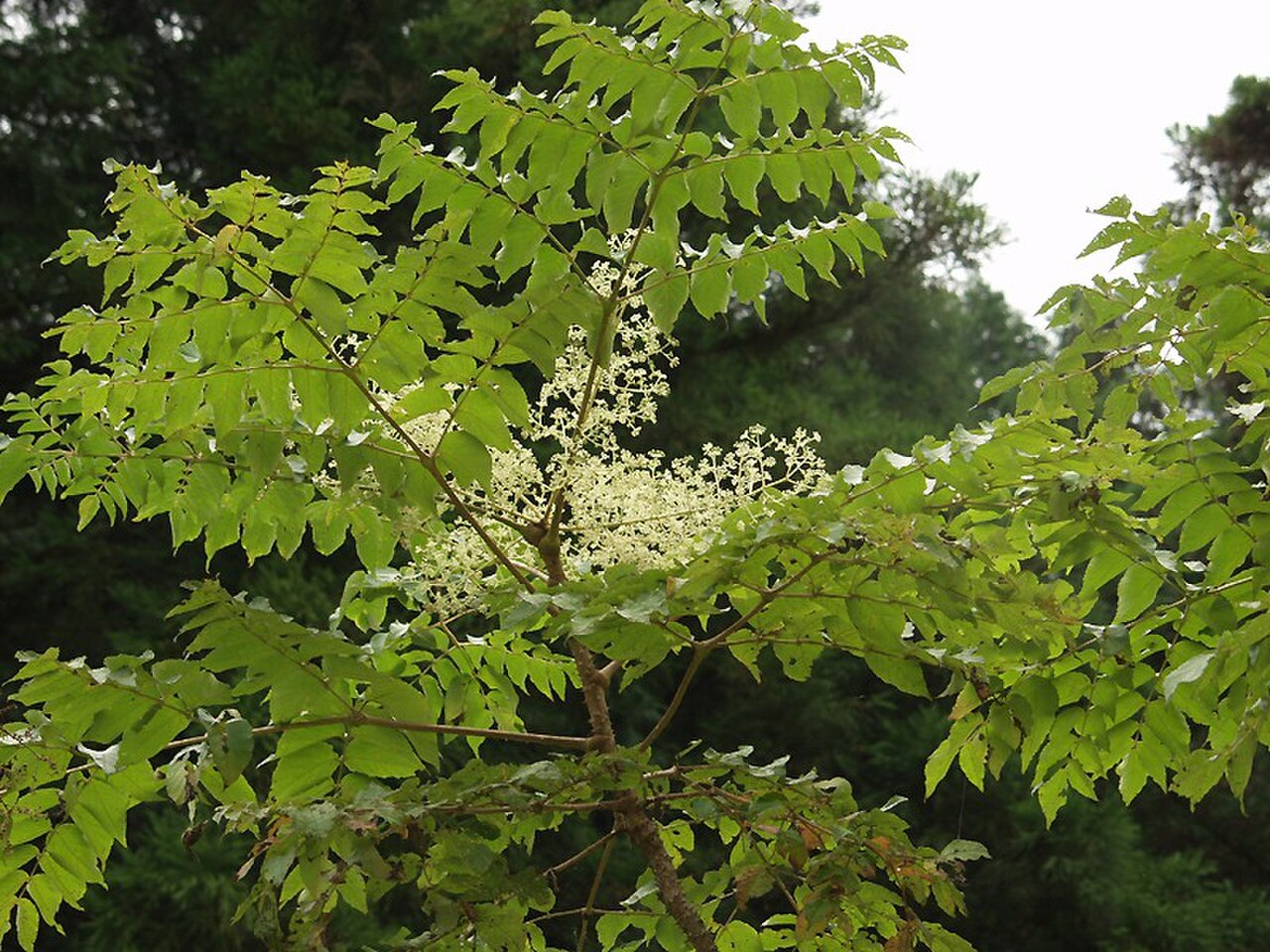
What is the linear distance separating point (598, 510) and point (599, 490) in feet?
0.19

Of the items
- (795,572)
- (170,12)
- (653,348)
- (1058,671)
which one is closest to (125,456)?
(653,348)

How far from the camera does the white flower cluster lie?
82.5 inches

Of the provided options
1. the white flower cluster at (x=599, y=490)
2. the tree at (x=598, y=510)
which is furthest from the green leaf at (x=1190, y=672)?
the white flower cluster at (x=599, y=490)

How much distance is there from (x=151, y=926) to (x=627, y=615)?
616 cm

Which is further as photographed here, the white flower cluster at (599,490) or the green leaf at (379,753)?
the white flower cluster at (599,490)

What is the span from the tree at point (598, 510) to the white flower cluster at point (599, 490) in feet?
0.04

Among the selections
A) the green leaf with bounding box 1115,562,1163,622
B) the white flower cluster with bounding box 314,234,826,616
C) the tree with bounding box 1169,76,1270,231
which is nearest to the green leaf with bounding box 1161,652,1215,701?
the green leaf with bounding box 1115,562,1163,622

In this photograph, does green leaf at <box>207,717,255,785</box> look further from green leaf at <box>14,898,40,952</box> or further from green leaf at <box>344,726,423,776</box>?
green leaf at <box>14,898,40,952</box>

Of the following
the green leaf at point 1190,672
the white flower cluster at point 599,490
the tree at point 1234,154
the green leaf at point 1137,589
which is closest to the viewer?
the green leaf at point 1190,672

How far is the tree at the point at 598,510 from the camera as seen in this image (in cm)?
173

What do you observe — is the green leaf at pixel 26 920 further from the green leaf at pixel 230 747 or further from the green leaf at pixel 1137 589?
the green leaf at pixel 1137 589

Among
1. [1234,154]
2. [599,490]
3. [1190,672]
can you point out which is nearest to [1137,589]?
[1190,672]

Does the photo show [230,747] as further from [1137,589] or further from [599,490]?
[1137,589]

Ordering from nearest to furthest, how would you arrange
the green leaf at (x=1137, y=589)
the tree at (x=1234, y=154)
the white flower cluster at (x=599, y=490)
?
the green leaf at (x=1137, y=589) < the white flower cluster at (x=599, y=490) < the tree at (x=1234, y=154)
